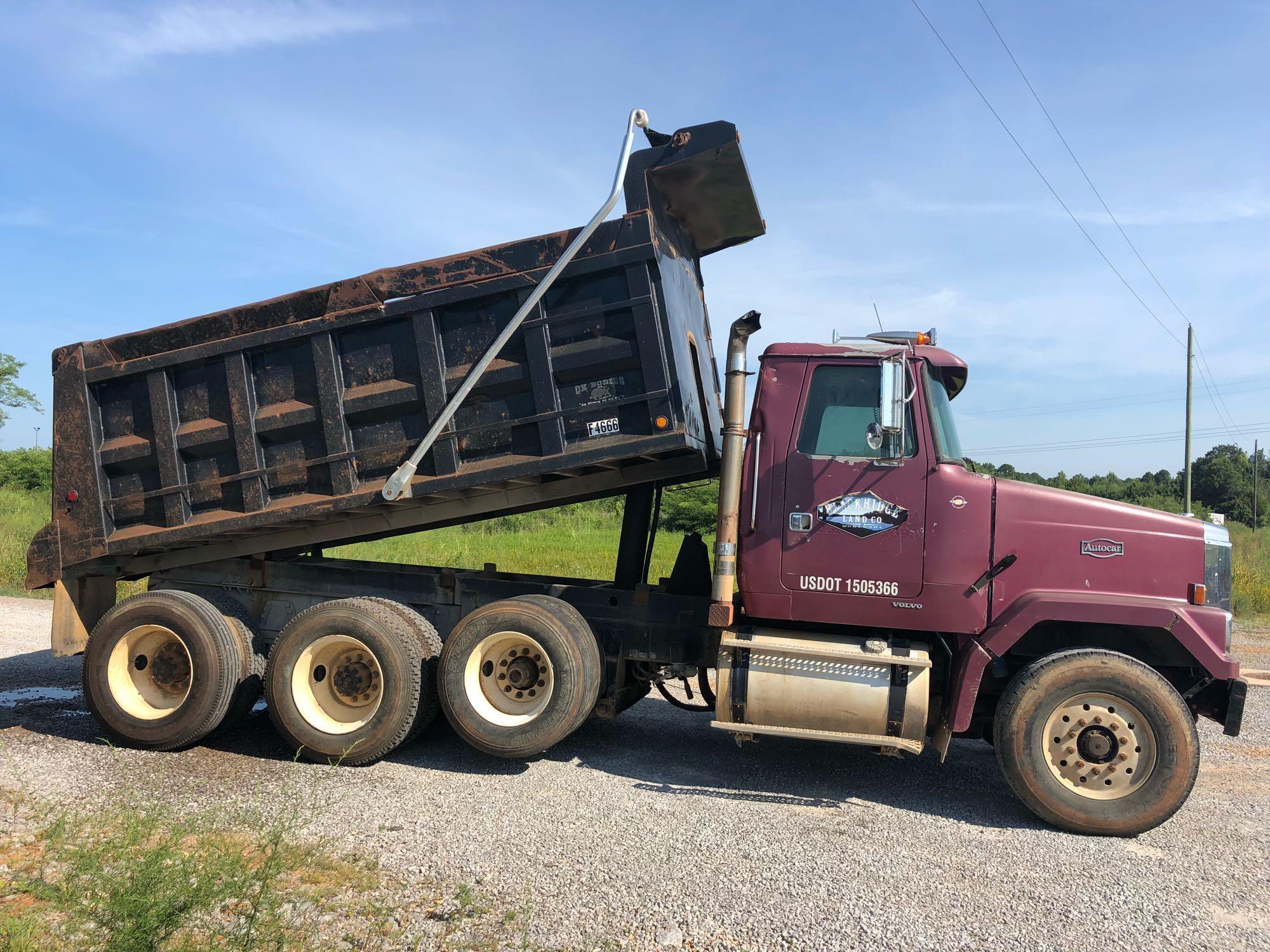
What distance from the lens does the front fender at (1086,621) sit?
507 cm

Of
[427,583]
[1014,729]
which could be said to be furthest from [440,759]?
[1014,729]

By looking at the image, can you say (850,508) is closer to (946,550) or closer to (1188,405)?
(946,550)

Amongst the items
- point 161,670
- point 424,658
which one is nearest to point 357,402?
point 424,658

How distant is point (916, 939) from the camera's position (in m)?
3.70

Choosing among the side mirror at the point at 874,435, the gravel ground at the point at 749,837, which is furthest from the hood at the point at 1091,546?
the gravel ground at the point at 749,837

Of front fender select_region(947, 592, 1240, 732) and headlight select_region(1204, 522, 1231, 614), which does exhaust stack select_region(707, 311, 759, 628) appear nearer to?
front fender select_region(947, 592, 1240, 732)

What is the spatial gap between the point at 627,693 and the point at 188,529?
Answer: 331 centimetres

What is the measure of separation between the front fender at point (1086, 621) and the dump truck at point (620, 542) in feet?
0.06

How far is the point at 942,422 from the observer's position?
18.5 feet

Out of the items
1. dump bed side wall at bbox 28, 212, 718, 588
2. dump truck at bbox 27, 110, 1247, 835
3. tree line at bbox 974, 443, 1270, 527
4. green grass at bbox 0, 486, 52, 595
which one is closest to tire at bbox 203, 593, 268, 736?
dump truck at bbox 27, 110, 1247, 835

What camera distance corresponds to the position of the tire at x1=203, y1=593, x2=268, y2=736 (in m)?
6.36

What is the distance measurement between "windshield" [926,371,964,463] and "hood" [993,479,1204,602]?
0.42m

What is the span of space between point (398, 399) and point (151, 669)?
8.95 feet

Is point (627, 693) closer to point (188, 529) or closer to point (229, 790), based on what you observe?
point (229, 790)
